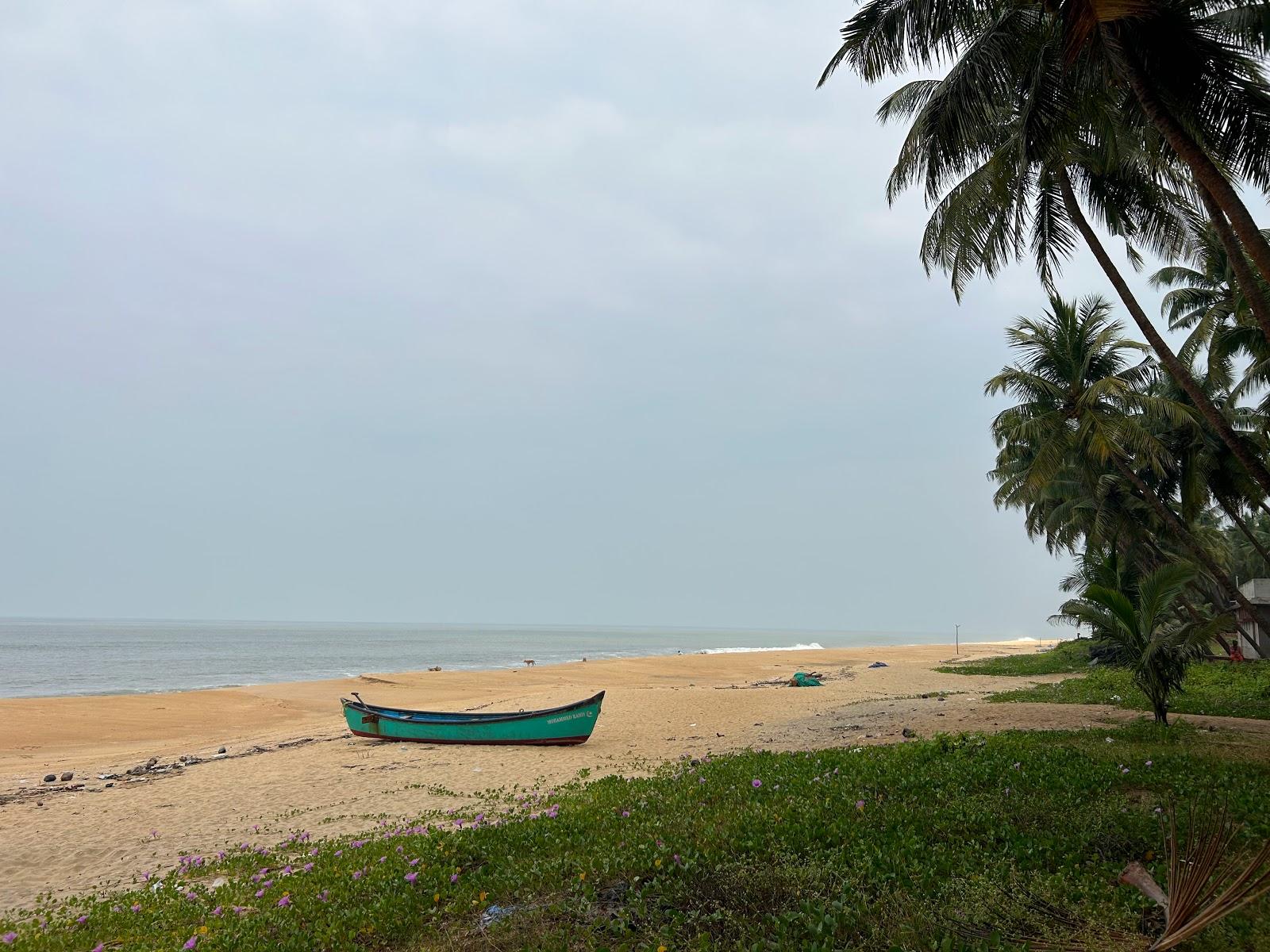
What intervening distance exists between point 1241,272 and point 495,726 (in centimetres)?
1496

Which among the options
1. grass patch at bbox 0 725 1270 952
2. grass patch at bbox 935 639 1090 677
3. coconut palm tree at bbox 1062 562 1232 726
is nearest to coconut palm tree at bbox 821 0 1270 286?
coconut palm tree at bbox 1062 562 1232 726

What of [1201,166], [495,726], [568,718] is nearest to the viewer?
[1201,166]

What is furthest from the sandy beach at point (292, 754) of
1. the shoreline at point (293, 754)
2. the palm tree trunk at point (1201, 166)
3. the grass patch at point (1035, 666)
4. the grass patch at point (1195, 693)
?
the palm tree trunk at point (1201, 166)

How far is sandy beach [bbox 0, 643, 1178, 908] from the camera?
9.77m

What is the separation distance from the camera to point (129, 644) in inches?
2950

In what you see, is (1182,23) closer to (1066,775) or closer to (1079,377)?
(1066,775)

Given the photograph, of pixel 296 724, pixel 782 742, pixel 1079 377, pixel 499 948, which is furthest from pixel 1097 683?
pixel 296 724

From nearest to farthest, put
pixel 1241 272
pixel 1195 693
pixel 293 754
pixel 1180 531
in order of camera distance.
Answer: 1. pixel 1241 272
2. pixel 293 754
3. pixel 1195 693
4. pixel 1180 531

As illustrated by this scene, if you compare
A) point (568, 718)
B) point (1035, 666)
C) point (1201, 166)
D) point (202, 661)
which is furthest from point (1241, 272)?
point (202, 661)

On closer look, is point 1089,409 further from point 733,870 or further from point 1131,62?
point 733,870

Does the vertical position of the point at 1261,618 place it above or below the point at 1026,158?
below

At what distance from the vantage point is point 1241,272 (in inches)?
402

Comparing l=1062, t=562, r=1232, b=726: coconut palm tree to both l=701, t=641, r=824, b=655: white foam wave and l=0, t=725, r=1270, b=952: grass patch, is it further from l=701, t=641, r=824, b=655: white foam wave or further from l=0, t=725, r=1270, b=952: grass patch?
l=701, t=641, r=824, b=655: white foam wave

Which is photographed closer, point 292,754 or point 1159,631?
point 1159,631
